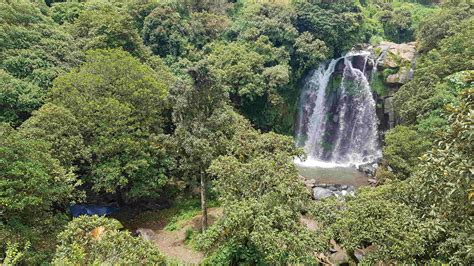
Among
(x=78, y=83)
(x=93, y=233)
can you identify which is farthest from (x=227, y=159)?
(x=78, y=83)

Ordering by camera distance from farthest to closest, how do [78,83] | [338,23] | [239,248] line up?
[338,23] < [78,83] < [239,248]

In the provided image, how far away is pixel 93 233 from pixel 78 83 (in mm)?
10209

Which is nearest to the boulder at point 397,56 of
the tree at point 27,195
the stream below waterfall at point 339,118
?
the stream below waterfall at point 339,118

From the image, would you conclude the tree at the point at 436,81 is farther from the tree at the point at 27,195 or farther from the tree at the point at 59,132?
the tree at the point at 27,195

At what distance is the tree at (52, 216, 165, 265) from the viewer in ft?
31.1

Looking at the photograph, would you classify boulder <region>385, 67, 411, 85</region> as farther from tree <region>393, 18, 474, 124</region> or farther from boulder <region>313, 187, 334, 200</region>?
boulder <region>313, 187, 334, 200</region>

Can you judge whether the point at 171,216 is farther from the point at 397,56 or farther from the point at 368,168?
the point at 397,56

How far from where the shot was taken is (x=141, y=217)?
19.2 metres

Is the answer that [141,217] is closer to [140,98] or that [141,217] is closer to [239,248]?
[140,98]

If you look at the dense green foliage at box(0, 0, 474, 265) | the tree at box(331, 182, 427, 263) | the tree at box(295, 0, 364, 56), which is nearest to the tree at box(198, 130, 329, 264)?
the dense green foliage at box(0, 0, 474, 265)

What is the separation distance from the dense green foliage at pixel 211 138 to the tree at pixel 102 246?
0.05m

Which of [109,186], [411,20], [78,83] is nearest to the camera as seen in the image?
[109,186]

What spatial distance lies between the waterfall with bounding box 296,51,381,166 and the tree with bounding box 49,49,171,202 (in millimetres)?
15723

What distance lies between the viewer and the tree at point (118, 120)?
16781mm
